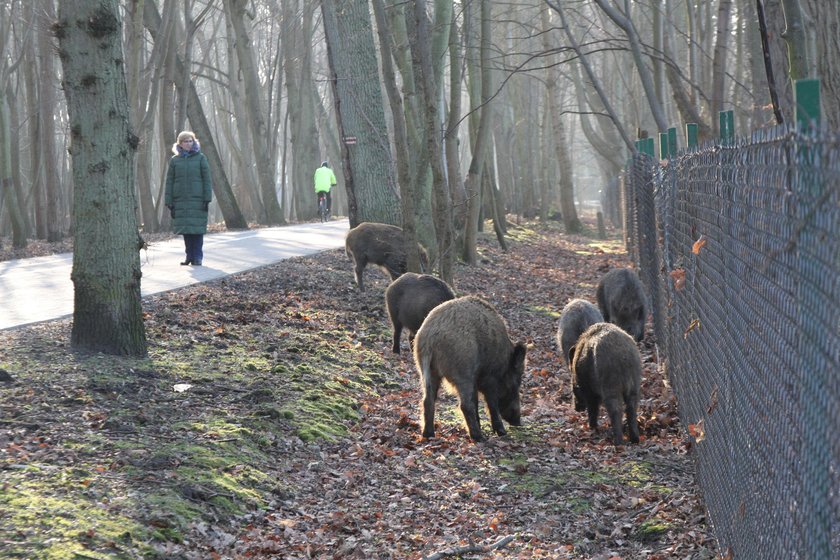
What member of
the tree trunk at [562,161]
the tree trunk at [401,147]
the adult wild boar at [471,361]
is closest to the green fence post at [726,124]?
the adult wild boar at [471,361]

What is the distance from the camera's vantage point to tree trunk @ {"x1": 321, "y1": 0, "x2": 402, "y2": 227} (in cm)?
1830

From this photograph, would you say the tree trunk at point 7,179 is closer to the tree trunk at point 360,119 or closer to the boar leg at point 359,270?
the tree trunk at point 360,119

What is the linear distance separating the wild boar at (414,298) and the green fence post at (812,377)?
26.4ft

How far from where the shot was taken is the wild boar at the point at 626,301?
11.8 m

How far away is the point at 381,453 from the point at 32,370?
297cm

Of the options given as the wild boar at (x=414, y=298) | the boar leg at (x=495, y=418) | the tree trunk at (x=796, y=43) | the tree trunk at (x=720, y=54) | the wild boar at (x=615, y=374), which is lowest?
the boar leg at (x=495, y=418)

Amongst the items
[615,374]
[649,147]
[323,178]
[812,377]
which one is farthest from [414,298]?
[323,178]

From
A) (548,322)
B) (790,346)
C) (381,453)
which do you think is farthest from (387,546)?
(548,322)

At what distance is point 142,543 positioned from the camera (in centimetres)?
527

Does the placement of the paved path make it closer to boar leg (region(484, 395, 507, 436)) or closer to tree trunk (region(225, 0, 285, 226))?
boar leg (region(484, 395, 507, 436))

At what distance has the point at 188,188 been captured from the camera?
54.9 feet

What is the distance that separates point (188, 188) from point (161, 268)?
1450 mm

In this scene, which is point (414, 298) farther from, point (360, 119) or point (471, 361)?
point (360, 119)

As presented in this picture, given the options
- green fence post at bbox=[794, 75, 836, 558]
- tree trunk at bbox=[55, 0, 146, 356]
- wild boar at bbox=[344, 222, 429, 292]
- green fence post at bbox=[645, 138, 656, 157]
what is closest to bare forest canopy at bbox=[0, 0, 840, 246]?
tree trunk at bbox=[55, 0, 146, 356]
